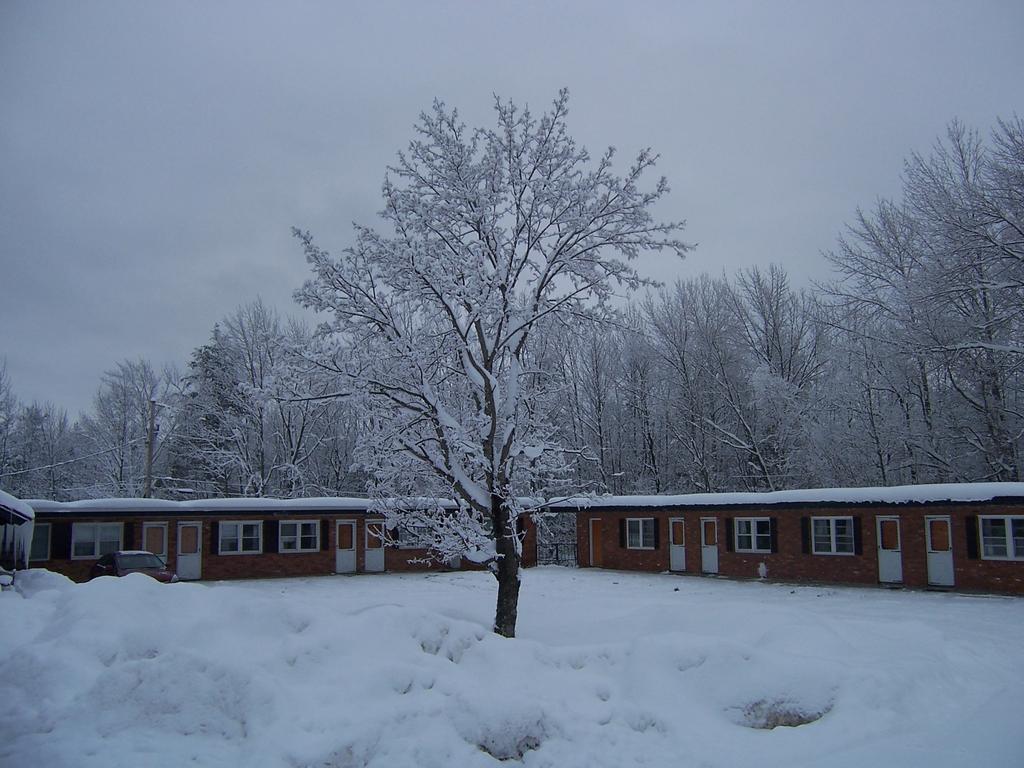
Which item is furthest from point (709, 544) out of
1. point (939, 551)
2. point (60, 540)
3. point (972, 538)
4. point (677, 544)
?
point (60, 540)

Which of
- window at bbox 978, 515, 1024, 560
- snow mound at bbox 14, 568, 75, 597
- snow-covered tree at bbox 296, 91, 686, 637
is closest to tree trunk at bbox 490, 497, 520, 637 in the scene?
snow-covered tree at bbox 296, 91, 686, 637

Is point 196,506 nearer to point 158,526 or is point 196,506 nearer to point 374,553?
point 158,526

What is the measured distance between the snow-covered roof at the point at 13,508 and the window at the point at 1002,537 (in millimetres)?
23745

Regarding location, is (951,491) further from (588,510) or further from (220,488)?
(220,488)

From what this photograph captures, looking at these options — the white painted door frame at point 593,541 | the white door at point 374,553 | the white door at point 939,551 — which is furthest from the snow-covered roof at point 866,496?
the white door at point 374,553

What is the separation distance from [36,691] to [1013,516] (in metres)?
22.0

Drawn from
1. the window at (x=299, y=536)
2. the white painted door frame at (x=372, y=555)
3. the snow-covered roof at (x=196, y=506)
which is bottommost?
the white painted door frame at (x=372, y=555)

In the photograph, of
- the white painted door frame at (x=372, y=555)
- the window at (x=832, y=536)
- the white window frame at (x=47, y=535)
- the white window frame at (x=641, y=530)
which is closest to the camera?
the window at (x=832, y=536)

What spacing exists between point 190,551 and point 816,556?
2050 cm

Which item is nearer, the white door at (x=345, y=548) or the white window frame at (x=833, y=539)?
the white window frame at (x=833, y=539)

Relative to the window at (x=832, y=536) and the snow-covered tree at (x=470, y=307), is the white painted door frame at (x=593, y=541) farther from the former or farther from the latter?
the snow-covered tree at (x=470, y=307)

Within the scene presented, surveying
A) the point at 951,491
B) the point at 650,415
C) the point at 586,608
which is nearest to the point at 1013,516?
the point at 951,491

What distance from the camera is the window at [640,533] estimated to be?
29047 millimetres

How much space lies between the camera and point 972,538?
21.0 metres
